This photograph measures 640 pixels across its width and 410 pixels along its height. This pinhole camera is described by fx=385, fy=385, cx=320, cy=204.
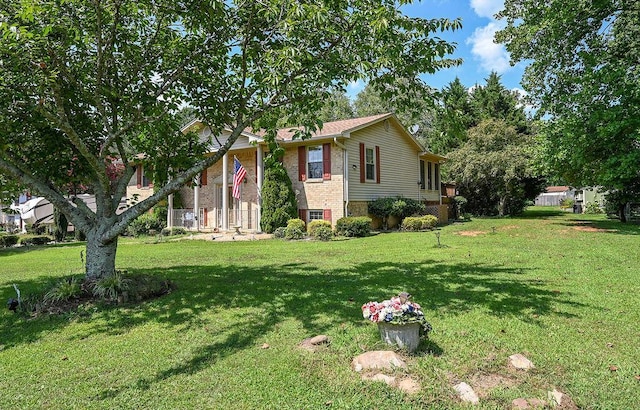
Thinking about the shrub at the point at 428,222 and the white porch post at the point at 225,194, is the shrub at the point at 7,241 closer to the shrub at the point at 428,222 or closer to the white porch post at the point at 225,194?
the white porch post at the point at 225,194

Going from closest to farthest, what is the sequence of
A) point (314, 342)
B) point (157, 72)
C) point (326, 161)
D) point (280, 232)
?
1. point (314, 342)
2. point (157, 72)
3. point (280, 232)
4. point (326, 161)

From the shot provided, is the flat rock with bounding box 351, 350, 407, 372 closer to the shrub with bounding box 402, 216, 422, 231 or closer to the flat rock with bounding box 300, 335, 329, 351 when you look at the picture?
the flat rock with bounding box 300, 335, 329, 351

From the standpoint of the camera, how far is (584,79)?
1417 cm

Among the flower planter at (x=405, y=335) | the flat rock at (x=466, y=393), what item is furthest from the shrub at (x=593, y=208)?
the flat rock at (x=466, y=393)

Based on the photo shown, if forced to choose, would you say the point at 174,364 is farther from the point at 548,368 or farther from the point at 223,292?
the point at 548,368

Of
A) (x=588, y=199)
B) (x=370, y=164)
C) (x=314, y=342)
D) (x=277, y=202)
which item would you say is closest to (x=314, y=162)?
(x=277, y=202)

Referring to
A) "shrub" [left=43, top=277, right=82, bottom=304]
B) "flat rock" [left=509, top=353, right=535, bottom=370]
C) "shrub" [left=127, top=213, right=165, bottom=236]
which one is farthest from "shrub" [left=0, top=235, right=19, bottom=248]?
"flat rock" [left=509, top=353, right=535, bottom=370]

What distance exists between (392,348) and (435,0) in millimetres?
6202

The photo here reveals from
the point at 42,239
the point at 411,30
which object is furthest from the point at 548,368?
the point at 42,239

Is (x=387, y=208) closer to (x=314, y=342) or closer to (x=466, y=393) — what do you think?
(x=314, y=342)

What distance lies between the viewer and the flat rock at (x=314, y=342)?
403cm

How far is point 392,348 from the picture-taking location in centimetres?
378

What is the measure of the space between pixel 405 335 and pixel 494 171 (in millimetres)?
21855

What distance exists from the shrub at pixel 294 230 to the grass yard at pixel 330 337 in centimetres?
678
